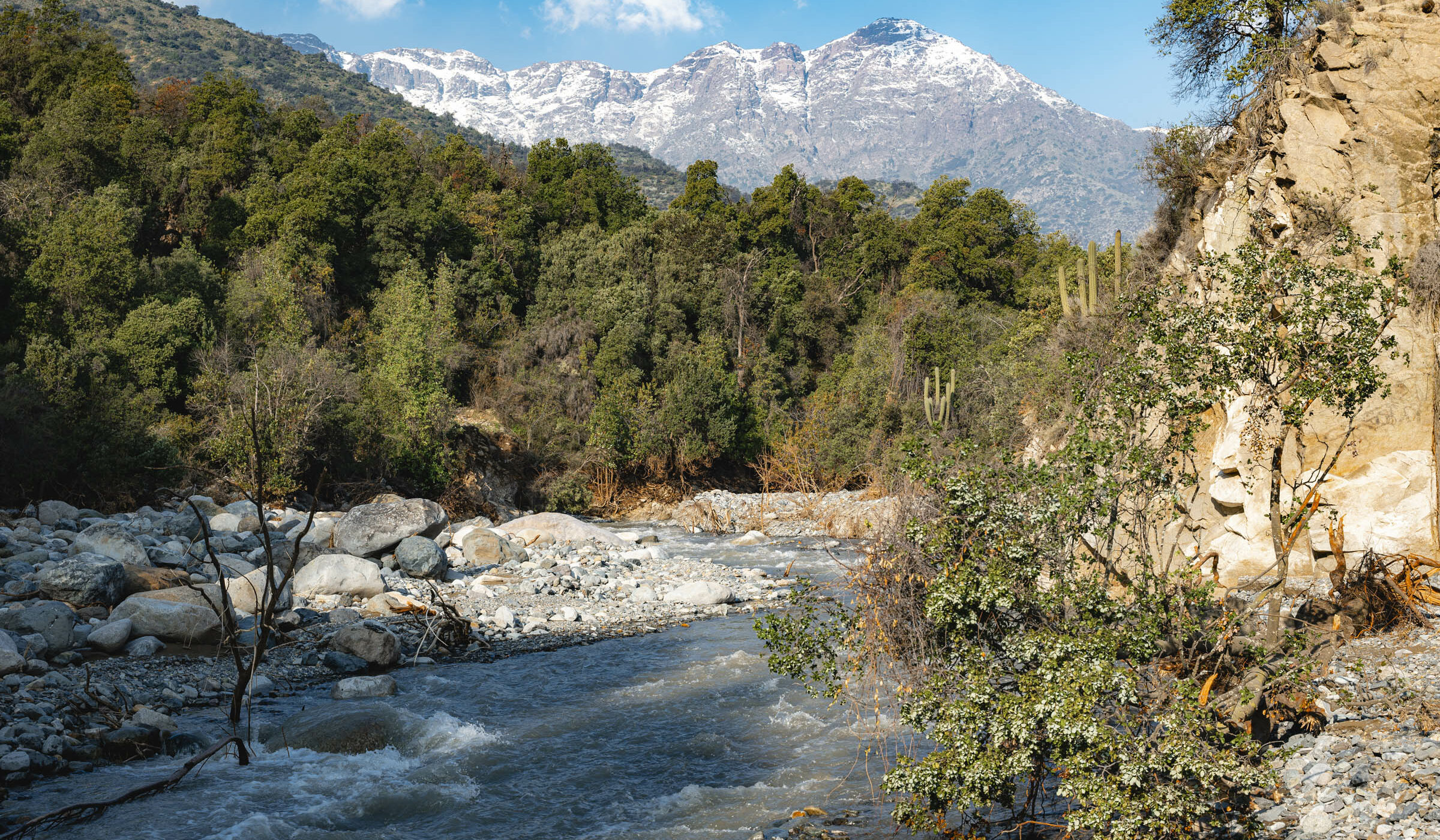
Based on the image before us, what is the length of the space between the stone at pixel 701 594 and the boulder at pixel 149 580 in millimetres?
8426

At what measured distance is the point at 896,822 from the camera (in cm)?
757

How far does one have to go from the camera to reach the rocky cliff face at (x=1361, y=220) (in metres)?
11.6

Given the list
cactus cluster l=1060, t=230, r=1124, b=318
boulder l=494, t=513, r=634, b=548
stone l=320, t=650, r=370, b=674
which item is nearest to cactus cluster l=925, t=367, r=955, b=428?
cactus cluster l=1060, t=230, r=1124, b=318

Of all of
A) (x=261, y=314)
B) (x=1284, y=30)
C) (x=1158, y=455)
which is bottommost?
(x=1158, y=455)

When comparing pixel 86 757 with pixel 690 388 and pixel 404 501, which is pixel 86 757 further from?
pixel 690 388

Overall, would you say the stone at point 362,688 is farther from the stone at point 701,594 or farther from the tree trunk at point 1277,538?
the tree trunk at point 1277,538

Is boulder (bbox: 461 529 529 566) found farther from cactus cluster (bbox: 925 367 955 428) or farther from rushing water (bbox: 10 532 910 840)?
cactus cluster (bbox: 925 367 955 428)

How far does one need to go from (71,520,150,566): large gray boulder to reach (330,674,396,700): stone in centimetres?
551

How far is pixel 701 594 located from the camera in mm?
17000

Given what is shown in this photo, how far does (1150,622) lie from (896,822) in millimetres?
2994

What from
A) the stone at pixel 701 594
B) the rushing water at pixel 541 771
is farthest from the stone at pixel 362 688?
the stone at pixel 701 594

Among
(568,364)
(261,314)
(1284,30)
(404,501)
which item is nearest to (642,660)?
(404,501)

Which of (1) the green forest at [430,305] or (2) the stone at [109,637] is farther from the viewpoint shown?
(1) the green forest at [430,305]

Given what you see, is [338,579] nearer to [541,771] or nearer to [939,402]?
[541,771]
